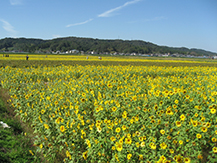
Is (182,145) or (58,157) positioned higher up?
(182,145)

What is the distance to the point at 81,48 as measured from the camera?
18262cm

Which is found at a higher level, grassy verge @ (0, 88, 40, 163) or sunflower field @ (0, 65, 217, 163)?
sunflower field @ (0, 65, 217, 163)

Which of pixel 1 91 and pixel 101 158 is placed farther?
pixel 1 91

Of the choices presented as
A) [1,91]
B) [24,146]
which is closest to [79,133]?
[24,146]

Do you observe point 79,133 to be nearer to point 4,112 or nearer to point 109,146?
point 109,146

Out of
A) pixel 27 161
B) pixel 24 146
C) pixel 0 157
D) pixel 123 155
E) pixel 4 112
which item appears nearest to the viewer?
pixel 123 155

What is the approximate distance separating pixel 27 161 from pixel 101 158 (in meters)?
2.11

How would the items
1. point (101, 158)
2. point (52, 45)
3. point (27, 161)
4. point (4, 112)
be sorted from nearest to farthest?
point (101, 158) < point (27, 161) < point (4, 112) < point (52, 45)

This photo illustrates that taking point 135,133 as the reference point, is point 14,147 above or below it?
below

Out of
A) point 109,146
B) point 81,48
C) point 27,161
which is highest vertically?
point 81,48

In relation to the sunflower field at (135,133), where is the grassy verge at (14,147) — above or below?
below

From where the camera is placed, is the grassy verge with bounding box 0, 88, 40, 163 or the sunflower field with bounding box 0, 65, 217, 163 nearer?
the sunflower field with bounding box 0, 65, 217, 163

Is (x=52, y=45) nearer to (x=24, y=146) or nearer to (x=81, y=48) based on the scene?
(x=81, y=48)

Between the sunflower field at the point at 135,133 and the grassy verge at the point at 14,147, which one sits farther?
the grassy verge at the point at 14,147
